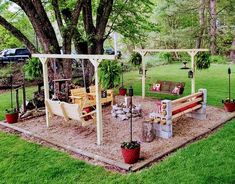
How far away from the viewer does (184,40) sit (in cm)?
2531

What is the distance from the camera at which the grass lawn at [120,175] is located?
5.09m

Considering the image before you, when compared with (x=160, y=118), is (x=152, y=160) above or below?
below

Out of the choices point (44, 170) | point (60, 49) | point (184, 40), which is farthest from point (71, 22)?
point (184, 40)

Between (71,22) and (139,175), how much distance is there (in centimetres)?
671

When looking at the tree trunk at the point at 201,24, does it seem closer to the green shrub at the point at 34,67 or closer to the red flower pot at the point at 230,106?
the red flower pot at the point at 230,106

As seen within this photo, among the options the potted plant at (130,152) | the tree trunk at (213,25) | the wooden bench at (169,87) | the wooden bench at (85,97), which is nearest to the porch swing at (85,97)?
the wooden bench at (85,97)

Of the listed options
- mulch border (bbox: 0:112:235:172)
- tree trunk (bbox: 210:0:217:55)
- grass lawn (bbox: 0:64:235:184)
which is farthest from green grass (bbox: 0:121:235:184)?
tree trunk (bbox: 210:0:217:55)

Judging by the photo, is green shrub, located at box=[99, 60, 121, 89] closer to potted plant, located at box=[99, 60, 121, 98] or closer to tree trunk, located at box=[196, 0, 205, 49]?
potted plant, located at box=[99, 60, 121, 98]

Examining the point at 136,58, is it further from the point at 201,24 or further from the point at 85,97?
the point at 201,24

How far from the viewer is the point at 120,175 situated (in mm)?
5285

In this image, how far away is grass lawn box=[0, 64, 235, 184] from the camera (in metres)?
5.09

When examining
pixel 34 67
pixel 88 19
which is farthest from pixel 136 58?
pixel 34 67

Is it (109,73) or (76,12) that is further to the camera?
(76,12)

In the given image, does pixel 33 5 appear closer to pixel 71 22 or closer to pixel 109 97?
pixel 71 22
